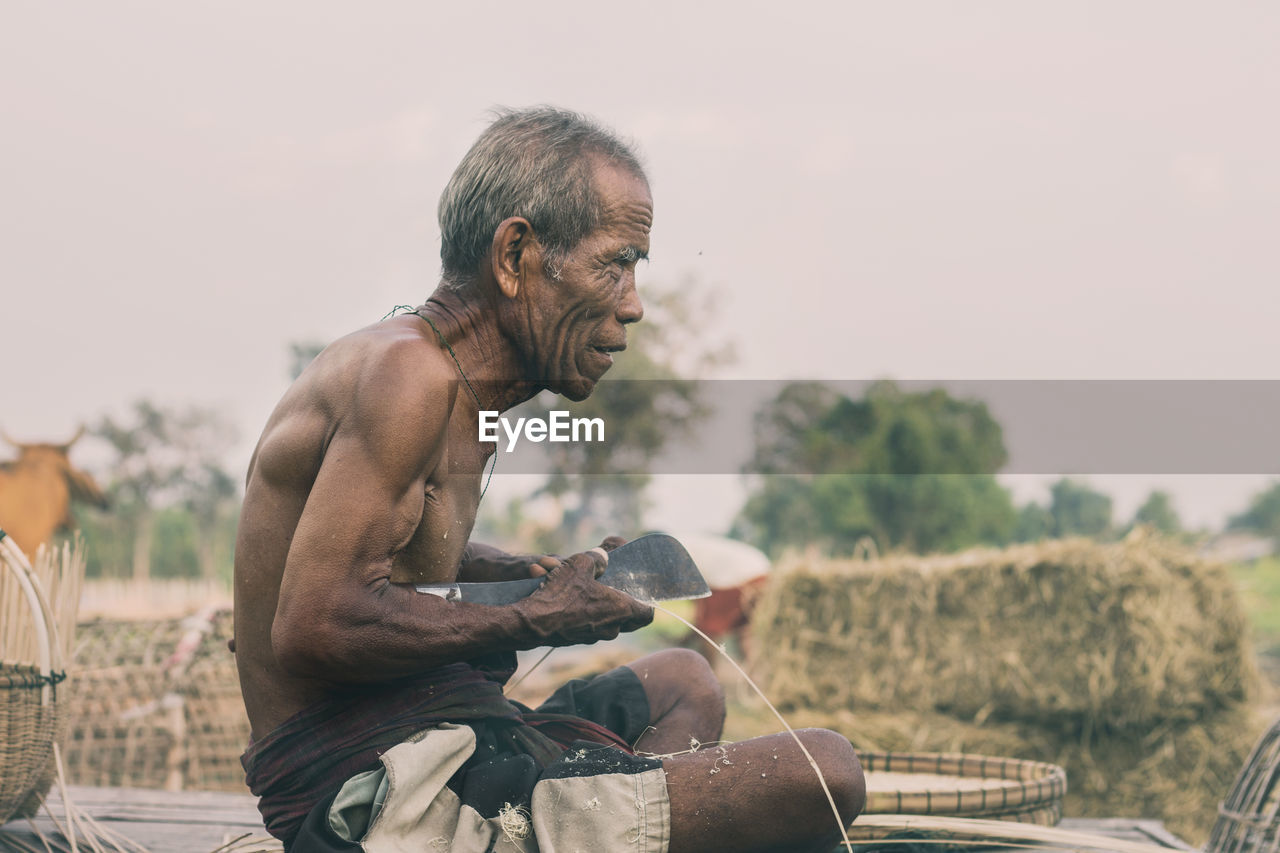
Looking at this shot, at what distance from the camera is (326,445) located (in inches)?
75.9

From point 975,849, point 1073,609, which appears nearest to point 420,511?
point 975,849

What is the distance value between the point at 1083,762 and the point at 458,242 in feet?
18.5

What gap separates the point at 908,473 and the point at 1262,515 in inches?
468

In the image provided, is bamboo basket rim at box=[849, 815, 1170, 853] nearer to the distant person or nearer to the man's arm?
the man's arm

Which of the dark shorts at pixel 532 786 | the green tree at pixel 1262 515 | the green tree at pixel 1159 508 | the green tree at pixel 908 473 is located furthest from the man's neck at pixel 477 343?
the green tree at pixel 1262 515

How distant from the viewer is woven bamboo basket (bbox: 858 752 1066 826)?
2.81 meters

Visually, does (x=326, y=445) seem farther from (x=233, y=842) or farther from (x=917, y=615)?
(x=917, y=615)

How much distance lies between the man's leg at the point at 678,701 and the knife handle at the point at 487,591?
0.63 m

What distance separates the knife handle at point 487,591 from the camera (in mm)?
1980

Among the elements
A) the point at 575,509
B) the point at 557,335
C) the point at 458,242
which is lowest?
the point at 575,509

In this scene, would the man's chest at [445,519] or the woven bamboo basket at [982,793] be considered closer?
the man's chest at [445,519]

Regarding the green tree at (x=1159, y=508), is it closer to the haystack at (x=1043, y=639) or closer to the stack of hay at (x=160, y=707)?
the haystack at (x=1043, y=639)

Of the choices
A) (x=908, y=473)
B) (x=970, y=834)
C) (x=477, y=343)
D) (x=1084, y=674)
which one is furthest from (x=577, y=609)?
(x=908, y=473)

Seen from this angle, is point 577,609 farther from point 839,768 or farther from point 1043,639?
point 1043,639
